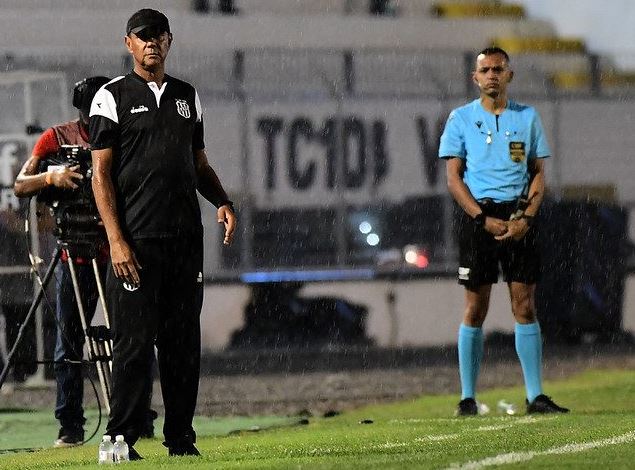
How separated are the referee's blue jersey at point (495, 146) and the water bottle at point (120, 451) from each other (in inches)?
123

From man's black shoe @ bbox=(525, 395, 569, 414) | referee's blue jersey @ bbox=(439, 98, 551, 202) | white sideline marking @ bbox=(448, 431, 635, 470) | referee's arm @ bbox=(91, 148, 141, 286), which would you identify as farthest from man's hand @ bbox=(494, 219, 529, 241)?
referee's arm @ bbox=(91, 148, 141, 286)

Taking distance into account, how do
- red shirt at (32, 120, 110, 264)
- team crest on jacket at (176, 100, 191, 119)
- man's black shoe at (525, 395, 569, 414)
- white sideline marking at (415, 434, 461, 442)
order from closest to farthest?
team crest on jacket at (176, 100, 191, 119) → white sideline marking at (415, 434, 461, 442) → red shirt at (32, 120, 110, 264) → man's black shoe at (525, 395, 569, 414)

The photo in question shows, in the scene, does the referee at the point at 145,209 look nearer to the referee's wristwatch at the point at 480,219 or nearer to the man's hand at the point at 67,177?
the man's hand at the point at 67,177

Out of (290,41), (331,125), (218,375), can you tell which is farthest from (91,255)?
(290,41)

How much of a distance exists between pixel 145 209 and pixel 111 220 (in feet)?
0.45

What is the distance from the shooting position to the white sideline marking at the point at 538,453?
21.9ft

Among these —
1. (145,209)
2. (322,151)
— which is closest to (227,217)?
(145,209)

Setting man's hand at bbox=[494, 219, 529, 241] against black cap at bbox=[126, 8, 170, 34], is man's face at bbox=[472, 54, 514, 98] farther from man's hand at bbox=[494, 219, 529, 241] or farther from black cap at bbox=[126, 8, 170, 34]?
black cap at bbox=[126, 8, 170, 34]

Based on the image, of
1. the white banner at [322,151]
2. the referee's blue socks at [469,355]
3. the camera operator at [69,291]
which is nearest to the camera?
the camera operator at [69,291]

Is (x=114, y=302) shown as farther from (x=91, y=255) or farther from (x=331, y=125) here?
(x=331, y=125)

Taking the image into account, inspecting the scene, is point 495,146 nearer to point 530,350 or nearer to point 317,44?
point 530,350

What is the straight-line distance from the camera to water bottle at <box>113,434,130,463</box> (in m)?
7.40

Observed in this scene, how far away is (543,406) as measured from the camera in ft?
32.2

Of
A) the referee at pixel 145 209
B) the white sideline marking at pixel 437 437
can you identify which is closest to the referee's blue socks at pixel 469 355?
the white sideline marking at pixel 437 437
